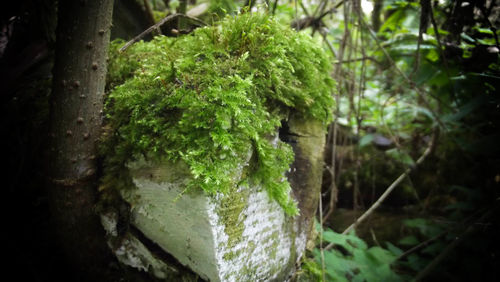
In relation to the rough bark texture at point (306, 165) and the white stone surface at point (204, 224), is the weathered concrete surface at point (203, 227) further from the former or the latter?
the rough bark texture at point (306, 165)

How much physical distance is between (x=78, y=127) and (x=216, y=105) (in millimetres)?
669

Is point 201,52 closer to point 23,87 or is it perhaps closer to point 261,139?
point 261,139

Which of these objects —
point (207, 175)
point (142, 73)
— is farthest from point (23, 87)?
point (207, 175)

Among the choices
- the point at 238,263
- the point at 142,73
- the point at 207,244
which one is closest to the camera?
the point at 207,244

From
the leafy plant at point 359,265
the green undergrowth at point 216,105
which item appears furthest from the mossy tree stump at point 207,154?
the leafy plant at point 359,265

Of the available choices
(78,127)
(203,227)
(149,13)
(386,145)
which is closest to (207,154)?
(203,227)

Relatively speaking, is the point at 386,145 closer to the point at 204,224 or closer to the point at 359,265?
the point at 359,265

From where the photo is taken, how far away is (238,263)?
3.59ft

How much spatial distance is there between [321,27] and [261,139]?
6.65 ft

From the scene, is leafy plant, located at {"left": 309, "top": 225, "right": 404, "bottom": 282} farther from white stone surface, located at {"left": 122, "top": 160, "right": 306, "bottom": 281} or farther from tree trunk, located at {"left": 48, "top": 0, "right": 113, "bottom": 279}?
tree trunk, located at {"left": 48, "top": 0, "right": 113, "bottom": 279}

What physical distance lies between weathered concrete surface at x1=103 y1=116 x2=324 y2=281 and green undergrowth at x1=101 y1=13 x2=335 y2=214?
7 cm

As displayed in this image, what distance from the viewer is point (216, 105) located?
963 millimetres

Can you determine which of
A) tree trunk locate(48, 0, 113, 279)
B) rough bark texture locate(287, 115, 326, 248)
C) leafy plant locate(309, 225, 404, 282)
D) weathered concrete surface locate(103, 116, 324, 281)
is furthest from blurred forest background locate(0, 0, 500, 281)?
weathered concrete surface locate(103, 116, 324, 281)

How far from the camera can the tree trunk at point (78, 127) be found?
100 cm
